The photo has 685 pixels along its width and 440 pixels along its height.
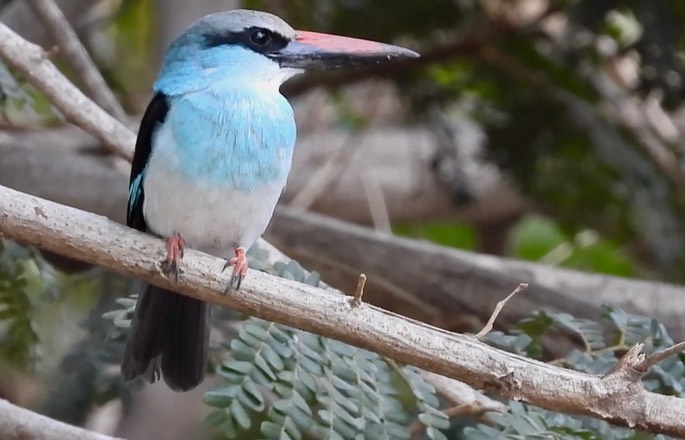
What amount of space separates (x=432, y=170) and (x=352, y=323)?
2.39 metres

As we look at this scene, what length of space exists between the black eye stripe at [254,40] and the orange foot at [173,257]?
1.63ft

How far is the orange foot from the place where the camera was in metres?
1.85

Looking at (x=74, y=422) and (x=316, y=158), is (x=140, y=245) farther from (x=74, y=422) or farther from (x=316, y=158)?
(x=316, y=158)

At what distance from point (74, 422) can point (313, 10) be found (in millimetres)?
1584

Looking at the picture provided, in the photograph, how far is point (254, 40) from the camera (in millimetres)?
2299

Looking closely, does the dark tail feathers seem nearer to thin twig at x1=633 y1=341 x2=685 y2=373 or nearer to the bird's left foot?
the bird's left foot

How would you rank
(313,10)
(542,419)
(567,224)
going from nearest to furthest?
(542,419), (313,10), (567,224)

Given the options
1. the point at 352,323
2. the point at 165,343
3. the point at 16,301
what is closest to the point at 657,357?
the point at 352,323

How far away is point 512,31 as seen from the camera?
3.73 meters

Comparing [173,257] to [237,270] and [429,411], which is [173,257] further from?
[429,411]

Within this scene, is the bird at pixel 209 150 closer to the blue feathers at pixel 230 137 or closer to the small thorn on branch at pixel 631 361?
the blue feathers at pixel 230 137

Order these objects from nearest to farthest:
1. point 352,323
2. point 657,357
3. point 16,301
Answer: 1. point 657,357
2. point 352,323
3. point 16,301

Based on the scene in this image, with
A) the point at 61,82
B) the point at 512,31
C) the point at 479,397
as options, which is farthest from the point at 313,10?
the point at 479,397

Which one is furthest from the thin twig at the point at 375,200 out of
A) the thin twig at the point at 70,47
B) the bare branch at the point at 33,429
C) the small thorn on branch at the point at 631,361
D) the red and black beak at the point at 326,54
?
the small thorn on branch at the point at 631,361
